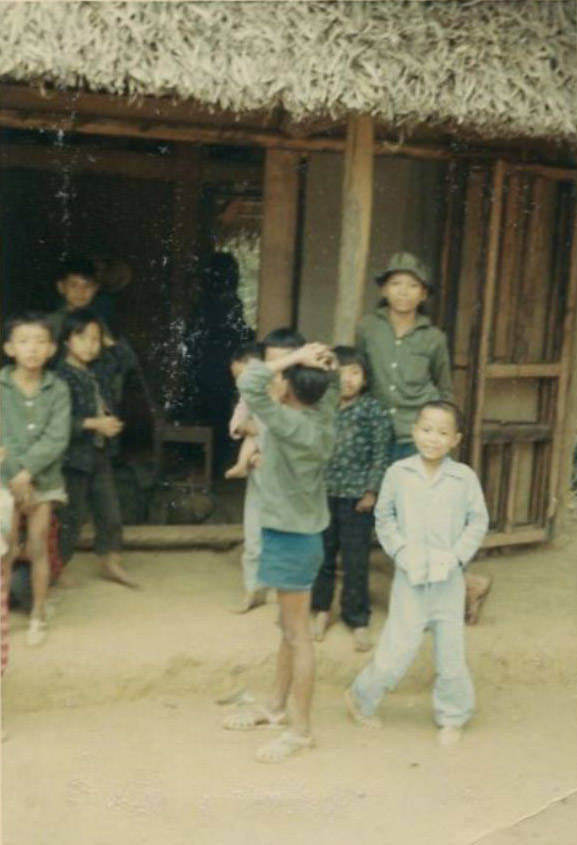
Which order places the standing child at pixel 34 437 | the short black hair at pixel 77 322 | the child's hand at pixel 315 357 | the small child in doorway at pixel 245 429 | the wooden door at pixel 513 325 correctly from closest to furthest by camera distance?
1. the child's hand at pixel 315 357
2. the standing child at pixel 34 437
3. the short black hair at pixel 77 322
4. the small child in doorway at pixel 245 429
5. the wooden door at pixel 513 325

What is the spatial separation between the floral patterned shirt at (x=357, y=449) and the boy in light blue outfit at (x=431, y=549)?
398 mm

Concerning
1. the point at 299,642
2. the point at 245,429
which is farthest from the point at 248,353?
the point at 299,642

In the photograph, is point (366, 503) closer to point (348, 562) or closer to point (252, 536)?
point (348, 562)

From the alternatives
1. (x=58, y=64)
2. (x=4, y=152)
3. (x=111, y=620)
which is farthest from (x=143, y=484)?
(x=58, y=64)

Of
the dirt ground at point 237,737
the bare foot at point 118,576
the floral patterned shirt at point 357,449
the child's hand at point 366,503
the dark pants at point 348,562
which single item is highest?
the floral patterned shirt at point 357,449

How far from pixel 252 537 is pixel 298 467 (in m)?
1.35

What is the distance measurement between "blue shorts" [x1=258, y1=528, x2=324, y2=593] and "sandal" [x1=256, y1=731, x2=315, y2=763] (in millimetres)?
611

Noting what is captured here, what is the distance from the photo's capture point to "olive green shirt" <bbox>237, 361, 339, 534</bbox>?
426 cm

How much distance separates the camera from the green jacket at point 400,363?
18.1 feet

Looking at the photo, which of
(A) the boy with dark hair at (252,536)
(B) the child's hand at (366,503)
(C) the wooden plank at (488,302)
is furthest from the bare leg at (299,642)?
(C) the wooden plank at (488,302)

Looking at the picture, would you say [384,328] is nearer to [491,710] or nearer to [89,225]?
[491,710]

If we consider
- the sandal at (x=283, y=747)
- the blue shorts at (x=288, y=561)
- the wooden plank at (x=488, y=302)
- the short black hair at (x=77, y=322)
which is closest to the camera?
the blue shorts at (x=288, y=561)

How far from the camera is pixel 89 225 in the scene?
958 centimetres

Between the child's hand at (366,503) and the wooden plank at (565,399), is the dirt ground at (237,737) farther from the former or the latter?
the wooden plank at (565,399)
